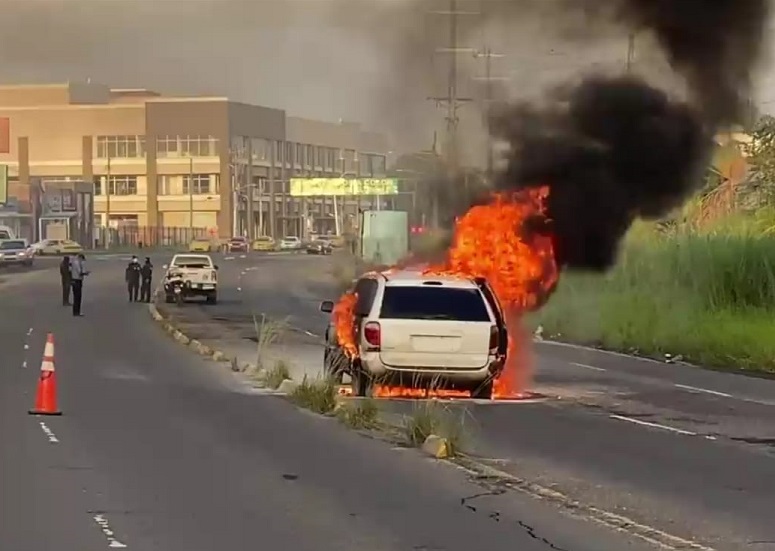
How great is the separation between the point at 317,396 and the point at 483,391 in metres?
2.26

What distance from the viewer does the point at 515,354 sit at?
21.4m

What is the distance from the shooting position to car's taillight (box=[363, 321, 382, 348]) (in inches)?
720

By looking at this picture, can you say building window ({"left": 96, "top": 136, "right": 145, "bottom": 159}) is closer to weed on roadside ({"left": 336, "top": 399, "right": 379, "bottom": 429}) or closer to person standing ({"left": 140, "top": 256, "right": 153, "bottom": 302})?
person standing ({"left": 140, "top": 256, "right": 153, "bottom": 302})

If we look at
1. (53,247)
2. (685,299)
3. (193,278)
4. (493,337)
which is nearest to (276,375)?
(493,337)

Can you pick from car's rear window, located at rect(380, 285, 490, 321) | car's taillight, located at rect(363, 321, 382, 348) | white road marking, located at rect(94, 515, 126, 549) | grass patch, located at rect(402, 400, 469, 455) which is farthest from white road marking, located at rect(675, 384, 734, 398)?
white road marking, located at rect(94, 515, 126, 549)

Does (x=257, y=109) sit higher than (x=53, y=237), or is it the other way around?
(x=257, y=109)

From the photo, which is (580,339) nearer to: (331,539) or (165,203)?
(331,539)

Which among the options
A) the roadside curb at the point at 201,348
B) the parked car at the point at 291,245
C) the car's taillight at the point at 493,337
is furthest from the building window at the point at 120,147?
the car's taillight at the point at 493,337

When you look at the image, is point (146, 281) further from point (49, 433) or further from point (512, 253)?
point (49, 433)

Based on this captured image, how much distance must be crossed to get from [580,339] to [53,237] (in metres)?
92.0

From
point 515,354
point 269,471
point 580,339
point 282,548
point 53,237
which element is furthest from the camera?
point 53,237

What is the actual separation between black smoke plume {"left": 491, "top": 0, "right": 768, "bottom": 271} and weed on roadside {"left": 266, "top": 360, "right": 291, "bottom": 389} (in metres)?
5.41

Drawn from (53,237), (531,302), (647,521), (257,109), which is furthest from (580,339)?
(257,109)

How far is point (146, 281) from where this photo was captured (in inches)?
1941
